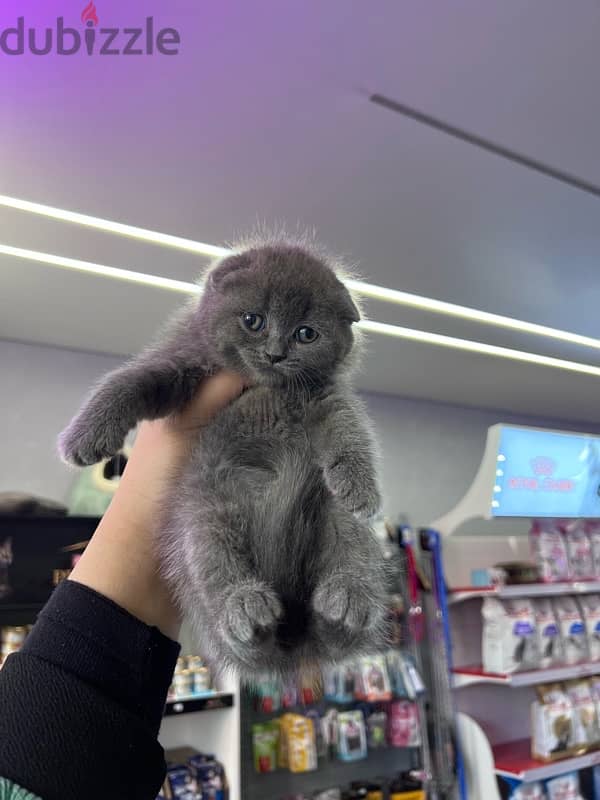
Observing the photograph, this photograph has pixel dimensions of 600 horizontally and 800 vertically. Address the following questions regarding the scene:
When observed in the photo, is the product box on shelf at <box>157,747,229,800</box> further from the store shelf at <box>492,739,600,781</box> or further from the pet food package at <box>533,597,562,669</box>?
the pet food package at <box>533,597,562,669</box>

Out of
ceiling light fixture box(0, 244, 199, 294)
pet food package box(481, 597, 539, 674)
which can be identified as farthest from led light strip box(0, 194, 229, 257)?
pet food package box(481, 597, 539, 674)

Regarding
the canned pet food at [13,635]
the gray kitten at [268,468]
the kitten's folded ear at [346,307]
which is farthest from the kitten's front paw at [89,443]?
the canned pet food at [13,635]

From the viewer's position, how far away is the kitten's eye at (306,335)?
3.16 ft

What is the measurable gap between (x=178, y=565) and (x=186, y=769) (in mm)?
2351

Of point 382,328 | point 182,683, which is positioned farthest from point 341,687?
point 382,328

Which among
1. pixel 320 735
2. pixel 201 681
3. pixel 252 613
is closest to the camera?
pixel 252 613

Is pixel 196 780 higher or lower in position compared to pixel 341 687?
lower

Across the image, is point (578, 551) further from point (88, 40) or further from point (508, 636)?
point (88, 40)

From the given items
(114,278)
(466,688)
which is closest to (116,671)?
(114,278)

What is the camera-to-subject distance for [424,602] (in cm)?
361

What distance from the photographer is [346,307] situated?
1.01 metres

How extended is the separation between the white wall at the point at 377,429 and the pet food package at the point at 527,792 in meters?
1.76

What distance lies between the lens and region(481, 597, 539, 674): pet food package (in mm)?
3000

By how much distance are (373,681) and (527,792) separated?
92cm
